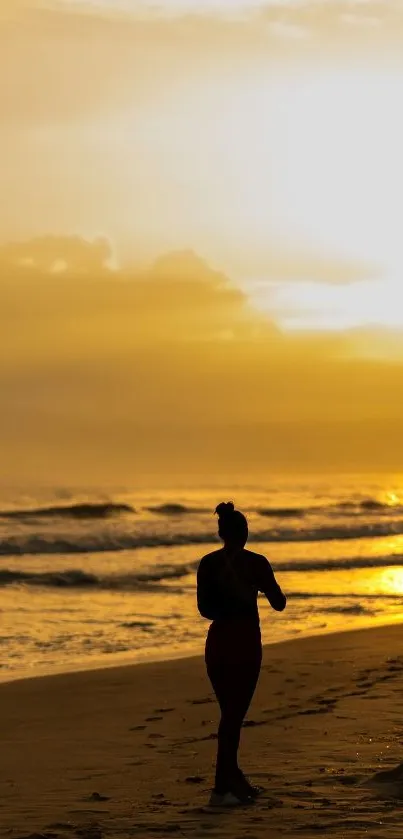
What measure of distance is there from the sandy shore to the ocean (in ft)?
4.75

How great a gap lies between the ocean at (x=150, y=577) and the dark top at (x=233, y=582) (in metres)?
5.61

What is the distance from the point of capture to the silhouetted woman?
24.2 ft

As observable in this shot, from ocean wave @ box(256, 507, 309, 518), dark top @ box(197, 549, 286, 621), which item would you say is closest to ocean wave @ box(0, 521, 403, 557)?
ocean wave @ box(256, 507, 309, 518)

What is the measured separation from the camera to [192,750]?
Answer: 9.03 meters

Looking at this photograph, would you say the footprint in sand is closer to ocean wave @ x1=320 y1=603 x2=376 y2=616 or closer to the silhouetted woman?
the silhouetted woman

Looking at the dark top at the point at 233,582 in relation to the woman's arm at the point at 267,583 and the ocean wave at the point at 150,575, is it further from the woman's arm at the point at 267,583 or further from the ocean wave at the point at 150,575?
the ocean wave at the point at 150,575

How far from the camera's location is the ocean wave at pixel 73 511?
55.1m

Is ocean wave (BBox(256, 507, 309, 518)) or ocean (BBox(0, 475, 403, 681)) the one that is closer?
ocean (BBox(0, 475, 403, 681))

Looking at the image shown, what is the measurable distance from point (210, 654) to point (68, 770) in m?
1.66

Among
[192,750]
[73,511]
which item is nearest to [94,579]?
[192,750]

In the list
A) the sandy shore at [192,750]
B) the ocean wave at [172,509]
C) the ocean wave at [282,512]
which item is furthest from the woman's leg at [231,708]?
the ocean wave at [172,509]

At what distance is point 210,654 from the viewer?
752cm

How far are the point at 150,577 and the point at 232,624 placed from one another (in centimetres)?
1781

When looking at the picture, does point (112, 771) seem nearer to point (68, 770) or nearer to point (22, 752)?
point (68, 770)
